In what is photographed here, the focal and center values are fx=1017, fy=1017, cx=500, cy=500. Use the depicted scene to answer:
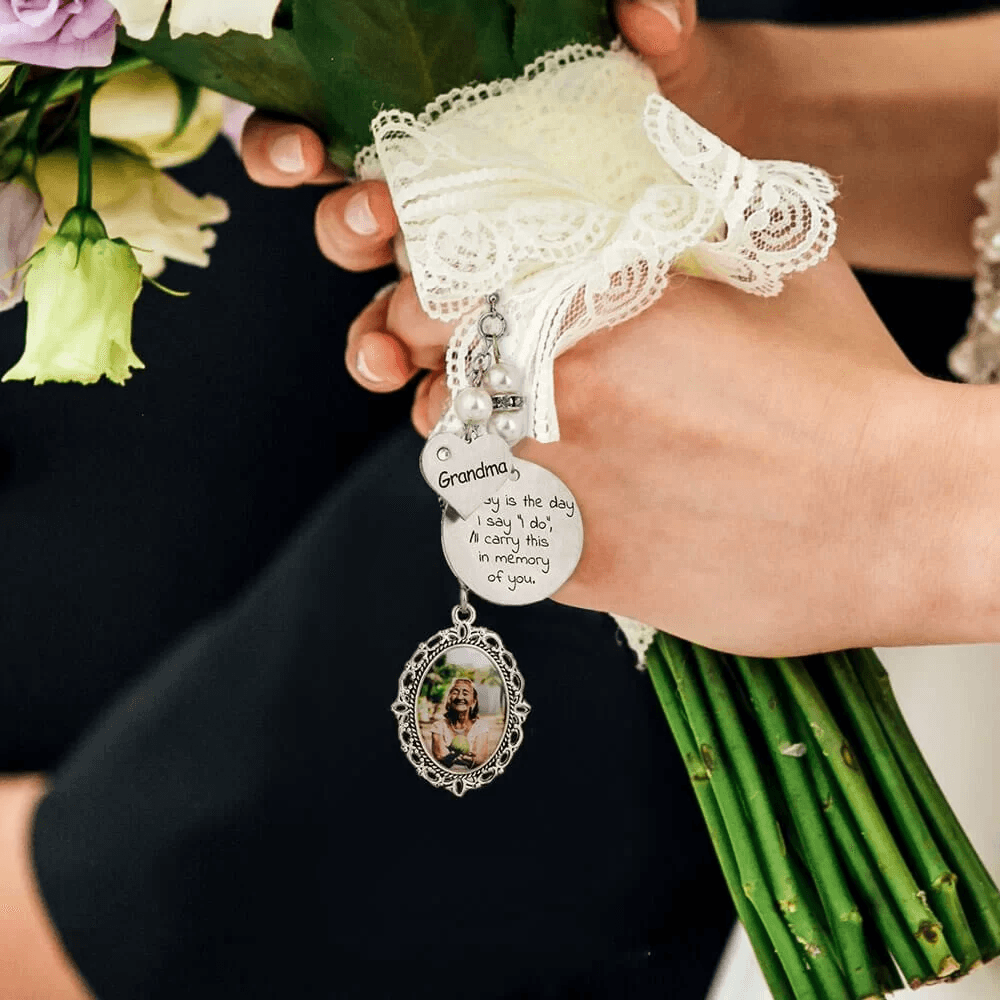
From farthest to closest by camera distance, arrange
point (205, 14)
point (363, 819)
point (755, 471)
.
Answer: point (363, 819), point (755, 471), point (205, 14)

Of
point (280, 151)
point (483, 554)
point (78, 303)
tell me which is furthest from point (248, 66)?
point (483, 554)

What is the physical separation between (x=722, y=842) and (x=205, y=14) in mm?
487

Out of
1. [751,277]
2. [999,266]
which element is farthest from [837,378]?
[999,266]

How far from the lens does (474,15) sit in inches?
19.0

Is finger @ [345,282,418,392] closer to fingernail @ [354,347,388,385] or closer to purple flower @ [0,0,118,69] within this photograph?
fingernail @ [354,347,388,385]

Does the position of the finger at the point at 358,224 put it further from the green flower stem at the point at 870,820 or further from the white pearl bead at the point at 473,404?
the green flower stem at the point at 870,820

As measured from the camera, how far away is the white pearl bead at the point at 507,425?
47cm

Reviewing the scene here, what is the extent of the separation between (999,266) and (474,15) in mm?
417

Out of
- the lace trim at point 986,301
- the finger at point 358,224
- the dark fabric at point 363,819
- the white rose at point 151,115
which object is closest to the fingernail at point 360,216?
the finger at point 358,224

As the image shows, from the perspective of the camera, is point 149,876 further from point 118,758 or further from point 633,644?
point 633,644

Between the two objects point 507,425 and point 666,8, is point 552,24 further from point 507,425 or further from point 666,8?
point 507,425

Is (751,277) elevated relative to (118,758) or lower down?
elevated

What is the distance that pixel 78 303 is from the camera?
0.44 meters

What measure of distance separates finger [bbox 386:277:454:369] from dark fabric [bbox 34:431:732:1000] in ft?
0.51
